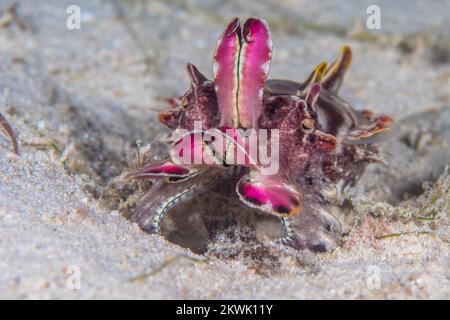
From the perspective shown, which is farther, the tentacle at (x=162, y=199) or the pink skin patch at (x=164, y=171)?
the tentacle at (x=162, y=199)

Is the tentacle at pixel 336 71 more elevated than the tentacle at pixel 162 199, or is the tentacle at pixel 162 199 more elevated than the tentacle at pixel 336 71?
the tentacle at pixel 336 71

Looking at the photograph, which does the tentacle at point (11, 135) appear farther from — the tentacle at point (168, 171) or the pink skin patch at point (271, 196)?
the pink skin patch at point (271, 196)

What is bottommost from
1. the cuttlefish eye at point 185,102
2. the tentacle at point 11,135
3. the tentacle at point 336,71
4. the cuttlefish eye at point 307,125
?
the tentacle at point 11,135

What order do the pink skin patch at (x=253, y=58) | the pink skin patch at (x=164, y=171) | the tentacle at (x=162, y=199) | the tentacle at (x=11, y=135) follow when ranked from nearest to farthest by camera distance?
the pink skin patch at (x=253, y=58), the pink skin patch at (x=164, y=171), the tentacle at (x=162, y=199), the tentacle at (x=11, y=135)

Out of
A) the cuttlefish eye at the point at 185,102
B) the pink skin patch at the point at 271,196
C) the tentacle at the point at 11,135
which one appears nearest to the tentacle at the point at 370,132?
the pink skin patch at the point at 271,196

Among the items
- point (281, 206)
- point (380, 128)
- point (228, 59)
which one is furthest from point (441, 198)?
point (228, 59)

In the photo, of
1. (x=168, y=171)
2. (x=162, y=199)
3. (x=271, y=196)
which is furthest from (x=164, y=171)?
(x=271, y=196)

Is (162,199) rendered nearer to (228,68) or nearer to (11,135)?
(228,68)

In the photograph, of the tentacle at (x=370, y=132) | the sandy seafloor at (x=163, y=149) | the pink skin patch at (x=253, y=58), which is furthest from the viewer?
the tentacle at (x=370, y=132)
